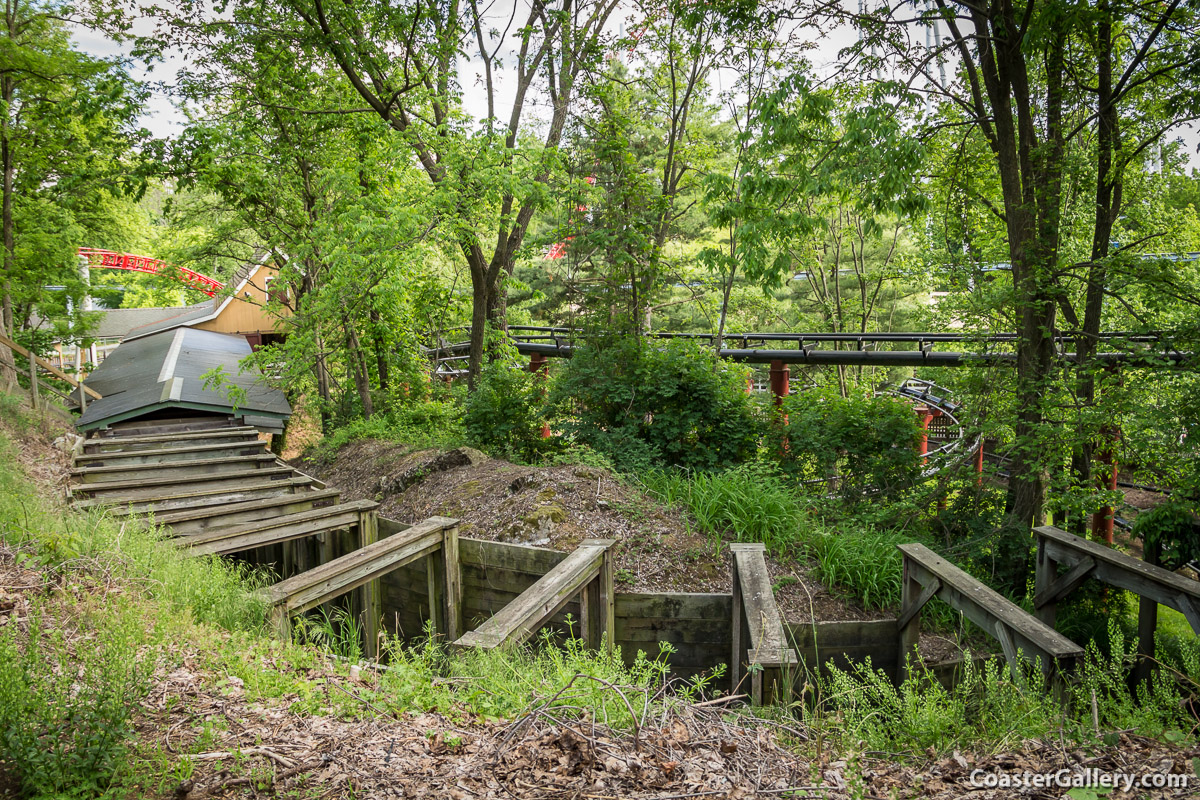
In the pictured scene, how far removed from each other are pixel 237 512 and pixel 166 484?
222 cm

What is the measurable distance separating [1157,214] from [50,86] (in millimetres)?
17426

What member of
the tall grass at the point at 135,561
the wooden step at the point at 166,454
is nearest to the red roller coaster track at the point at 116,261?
the wooden step at the point at 166,454

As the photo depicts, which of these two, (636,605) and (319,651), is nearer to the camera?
(319,651)

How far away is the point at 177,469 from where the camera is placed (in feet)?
32.8

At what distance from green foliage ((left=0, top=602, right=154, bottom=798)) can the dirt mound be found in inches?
164

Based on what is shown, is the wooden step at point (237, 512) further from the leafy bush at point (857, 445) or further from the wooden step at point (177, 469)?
the leafy bush at point (857, 445)

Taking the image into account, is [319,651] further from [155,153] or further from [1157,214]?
[1157,214]

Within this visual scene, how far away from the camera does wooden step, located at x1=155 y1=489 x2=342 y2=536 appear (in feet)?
22.8

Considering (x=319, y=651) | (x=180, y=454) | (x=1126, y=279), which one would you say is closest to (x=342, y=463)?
(x=180, y=454)

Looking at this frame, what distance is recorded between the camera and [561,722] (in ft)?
9.14

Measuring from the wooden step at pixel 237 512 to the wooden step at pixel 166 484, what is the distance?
1.17 meters

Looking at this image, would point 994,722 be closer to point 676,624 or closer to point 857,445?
point 676,624

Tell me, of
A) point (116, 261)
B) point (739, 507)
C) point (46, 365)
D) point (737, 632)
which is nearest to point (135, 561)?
point (737, 632)

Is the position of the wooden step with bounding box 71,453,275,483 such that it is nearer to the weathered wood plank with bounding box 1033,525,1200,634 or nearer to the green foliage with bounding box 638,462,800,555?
the green foliage with bounding box 638,462,800,555
